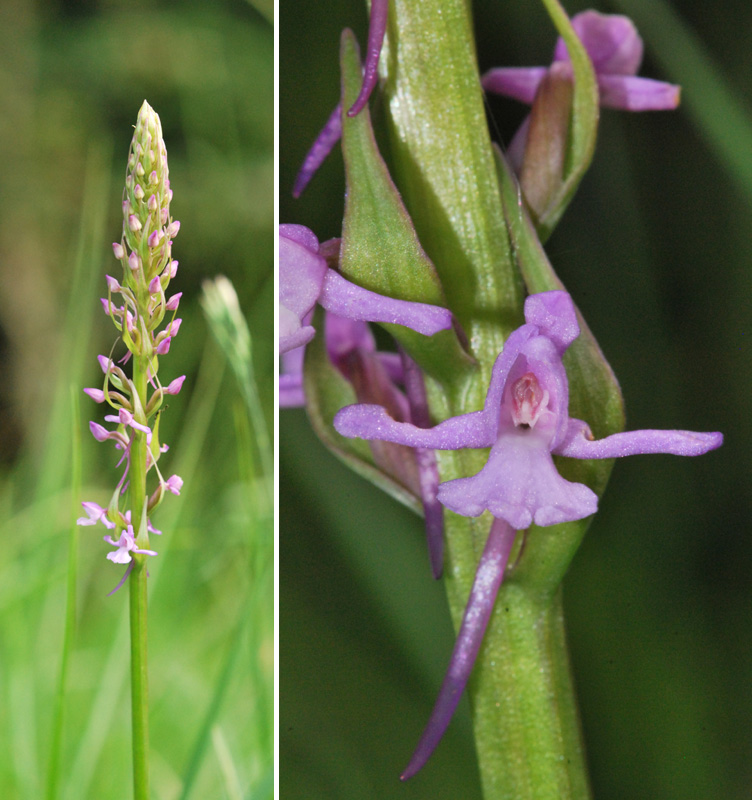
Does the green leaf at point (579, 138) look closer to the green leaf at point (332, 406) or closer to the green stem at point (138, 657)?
the green leaf at point (332, 406)

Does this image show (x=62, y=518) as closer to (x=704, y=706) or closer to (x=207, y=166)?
(x=207, y=166)

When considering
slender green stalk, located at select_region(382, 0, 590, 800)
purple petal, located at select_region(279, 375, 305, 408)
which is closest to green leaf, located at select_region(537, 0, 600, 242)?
slender green stalk, located at select_region(382, 0, 590, 800)

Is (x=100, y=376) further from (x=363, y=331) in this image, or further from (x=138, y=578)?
(x=138, y=578)

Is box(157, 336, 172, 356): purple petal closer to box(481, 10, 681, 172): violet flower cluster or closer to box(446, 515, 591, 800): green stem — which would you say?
box(446, 515, 591, 800): green stem

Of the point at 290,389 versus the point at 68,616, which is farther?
the point at 290,389

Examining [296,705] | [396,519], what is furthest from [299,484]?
[296,705]

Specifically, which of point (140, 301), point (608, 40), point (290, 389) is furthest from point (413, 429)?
point (608, 40)

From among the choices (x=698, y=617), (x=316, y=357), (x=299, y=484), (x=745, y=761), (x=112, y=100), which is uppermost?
(x=112, y=100)
